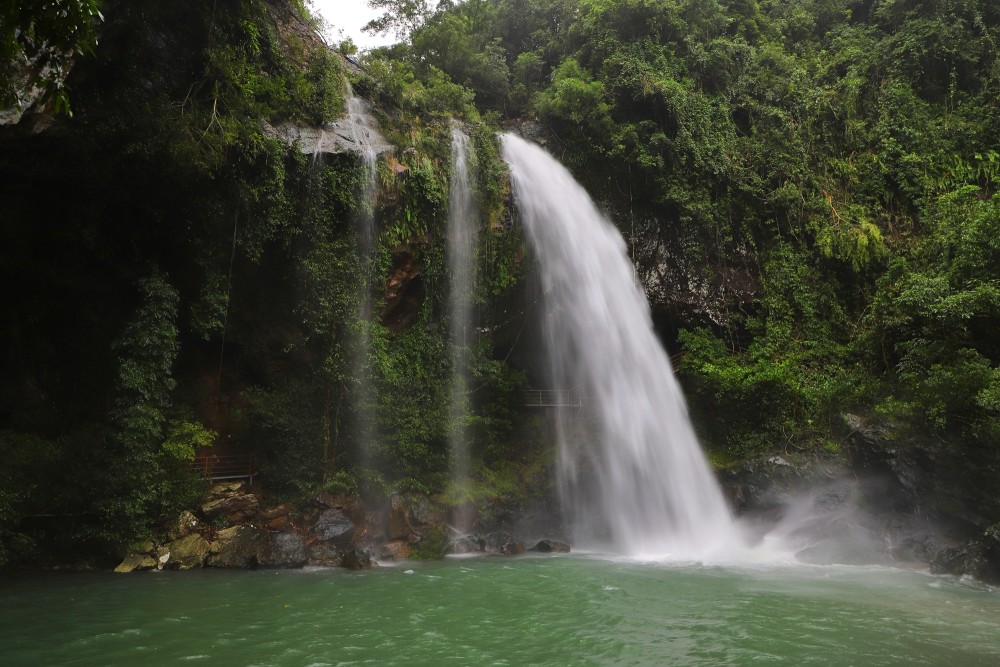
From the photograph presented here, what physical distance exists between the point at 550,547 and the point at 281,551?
5652 mm

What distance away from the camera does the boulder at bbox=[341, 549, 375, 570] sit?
11.5 meters

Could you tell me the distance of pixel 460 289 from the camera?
15.5m

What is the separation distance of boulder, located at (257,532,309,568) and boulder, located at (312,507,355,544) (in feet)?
1.38

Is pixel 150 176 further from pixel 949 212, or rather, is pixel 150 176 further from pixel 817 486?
pixel 949 212

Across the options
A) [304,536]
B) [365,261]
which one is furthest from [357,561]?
[365,261]

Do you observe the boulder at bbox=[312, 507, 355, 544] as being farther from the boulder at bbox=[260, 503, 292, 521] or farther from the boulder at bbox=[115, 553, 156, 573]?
the boulder at bbox=[115, 553, 156, 573]

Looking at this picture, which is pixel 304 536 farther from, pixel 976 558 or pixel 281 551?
pixel 976 558

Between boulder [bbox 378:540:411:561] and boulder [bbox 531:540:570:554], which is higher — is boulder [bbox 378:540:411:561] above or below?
above

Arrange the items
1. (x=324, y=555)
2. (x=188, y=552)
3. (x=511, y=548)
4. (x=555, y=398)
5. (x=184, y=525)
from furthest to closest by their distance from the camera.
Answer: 1. (x=555, y=398)
2. (x=511, y=548)
3. (x=324, y=555)
4. (x=184, y=525)
5. (x=188, y=552)

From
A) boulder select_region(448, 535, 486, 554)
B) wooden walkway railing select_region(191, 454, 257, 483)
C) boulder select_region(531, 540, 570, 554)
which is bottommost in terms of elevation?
boulder select_region(531, 540, 570, 554)

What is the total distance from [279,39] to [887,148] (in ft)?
55.0

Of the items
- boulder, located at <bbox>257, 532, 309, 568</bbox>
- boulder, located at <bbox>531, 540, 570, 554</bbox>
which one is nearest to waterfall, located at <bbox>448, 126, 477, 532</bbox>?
boulder, located at <bbox>531, 540, 570, 554</bbox>

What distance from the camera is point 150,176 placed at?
37.9 feet

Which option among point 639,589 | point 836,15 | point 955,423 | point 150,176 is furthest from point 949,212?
point 150,176
